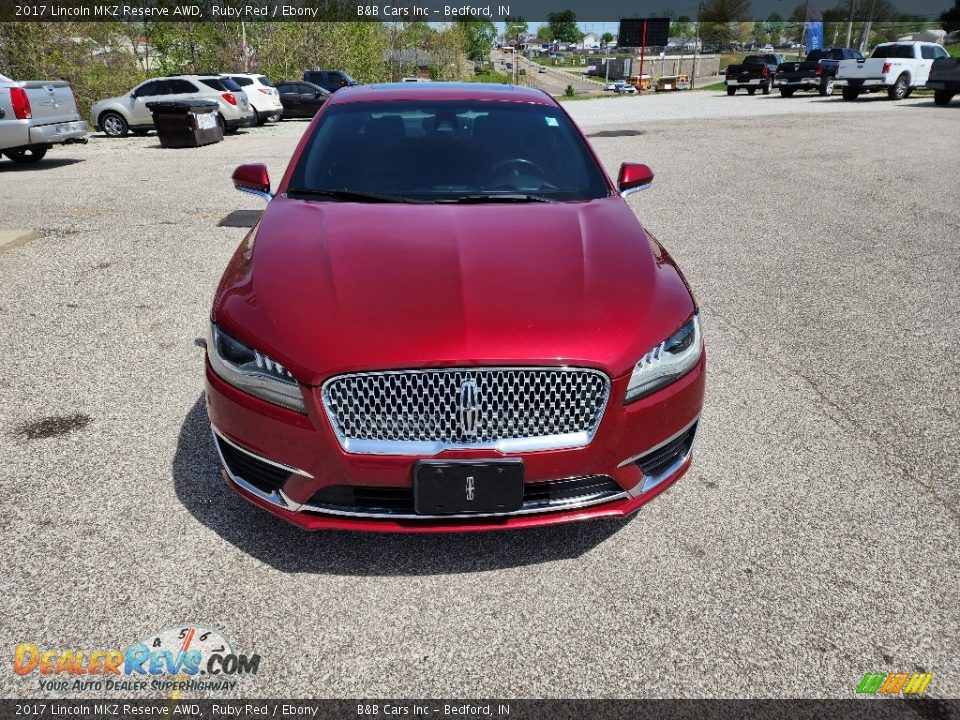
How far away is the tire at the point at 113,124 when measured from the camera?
19328mm

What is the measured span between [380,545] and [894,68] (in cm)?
3121

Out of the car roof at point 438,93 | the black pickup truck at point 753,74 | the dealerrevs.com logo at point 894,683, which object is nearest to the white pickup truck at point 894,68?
the black pickup truck at point 753,74

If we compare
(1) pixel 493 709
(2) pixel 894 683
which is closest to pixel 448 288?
(1) pixel 493 709

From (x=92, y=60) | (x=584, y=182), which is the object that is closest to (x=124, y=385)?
(x=584, y=182)

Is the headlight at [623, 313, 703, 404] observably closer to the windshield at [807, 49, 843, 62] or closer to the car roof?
the car roof

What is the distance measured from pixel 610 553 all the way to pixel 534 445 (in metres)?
0.72

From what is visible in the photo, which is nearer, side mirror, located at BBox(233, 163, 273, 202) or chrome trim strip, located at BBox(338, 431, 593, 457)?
chrome trim strip, located at BBox(338, 431, 593, 457)

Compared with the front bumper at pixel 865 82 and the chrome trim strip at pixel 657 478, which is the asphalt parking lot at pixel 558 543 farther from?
the front bumper at pixel 865 82

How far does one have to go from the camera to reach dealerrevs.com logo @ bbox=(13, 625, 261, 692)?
88.1 inches

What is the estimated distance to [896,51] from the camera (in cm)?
2758

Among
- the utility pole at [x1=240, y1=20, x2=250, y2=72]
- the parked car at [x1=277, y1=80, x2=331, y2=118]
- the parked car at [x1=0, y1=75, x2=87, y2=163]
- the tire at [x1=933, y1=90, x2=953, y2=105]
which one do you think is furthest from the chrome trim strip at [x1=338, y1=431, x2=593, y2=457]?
the utility pole at [x1=240, y1=20, x2=250, y2=72]

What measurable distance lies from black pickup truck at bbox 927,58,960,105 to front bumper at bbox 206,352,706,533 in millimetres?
26898

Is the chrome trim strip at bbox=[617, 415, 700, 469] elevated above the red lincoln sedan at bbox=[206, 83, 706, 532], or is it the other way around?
the red lincoln sedan at bbox=[206, 83, 706, 532]

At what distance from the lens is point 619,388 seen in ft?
8.11
